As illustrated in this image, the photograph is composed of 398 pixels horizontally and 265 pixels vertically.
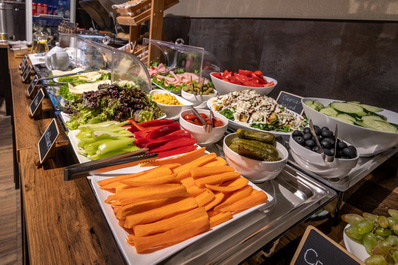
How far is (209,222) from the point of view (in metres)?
0.74

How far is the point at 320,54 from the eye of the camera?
195cm

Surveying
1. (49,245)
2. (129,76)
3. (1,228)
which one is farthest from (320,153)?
(1,228)

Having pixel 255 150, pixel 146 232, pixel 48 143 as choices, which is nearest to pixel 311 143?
pixel 255 150

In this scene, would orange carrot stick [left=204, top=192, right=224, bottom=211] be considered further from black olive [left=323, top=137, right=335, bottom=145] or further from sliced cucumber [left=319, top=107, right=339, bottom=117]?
sliced cucumber [left=319, top=107, right=339, bottom=117]

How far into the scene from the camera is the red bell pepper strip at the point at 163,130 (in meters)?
1.13

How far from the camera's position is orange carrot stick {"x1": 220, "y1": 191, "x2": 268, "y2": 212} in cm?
81

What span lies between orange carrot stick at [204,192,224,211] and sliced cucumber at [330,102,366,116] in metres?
0.91

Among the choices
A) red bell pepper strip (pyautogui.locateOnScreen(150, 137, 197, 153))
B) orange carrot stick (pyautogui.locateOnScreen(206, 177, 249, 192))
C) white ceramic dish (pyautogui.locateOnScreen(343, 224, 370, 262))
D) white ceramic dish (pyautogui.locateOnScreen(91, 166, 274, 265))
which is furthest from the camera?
red bell pepper strip (pyautogui.locateOnScreen(150, 137, 197, 153))

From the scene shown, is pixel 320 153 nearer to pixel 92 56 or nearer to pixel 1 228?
pixel 92 56

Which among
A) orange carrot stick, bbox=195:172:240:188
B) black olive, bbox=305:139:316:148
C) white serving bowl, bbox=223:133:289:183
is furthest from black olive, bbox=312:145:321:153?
orange carrot stick, bbox=195:172:240:188

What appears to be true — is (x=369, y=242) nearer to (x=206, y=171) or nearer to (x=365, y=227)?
(x=365, y=227)

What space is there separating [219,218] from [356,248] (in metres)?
0.43

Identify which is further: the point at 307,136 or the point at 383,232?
the point at 307,136

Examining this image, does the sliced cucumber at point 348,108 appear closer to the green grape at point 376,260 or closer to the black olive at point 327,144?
the black olive at point 327,144
